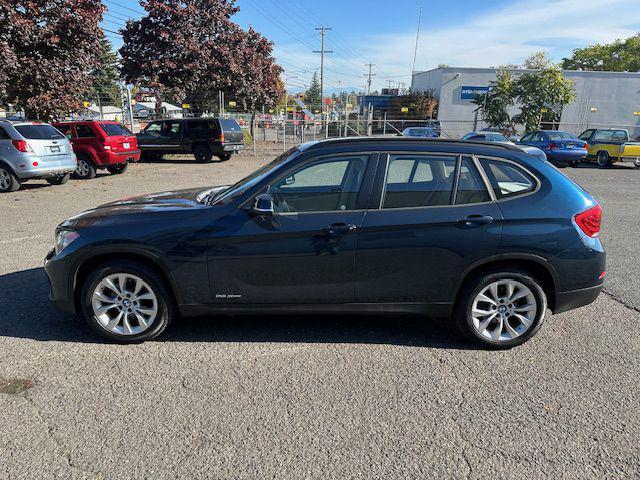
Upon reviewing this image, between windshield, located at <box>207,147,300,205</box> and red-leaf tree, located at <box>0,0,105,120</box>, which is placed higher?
red-leaf tree, located at <box>0,0,105,120</box>

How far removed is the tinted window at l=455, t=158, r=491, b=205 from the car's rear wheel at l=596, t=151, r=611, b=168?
Result: 19.1 m

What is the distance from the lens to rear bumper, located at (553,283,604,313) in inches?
147

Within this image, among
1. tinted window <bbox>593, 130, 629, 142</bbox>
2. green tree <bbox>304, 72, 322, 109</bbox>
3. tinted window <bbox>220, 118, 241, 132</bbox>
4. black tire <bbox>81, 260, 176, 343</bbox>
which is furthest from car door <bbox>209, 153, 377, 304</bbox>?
green tree <bbox>304, 72, 322, 109</bbox>

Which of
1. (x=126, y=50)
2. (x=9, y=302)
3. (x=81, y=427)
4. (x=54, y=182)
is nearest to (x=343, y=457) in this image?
(x=81, y=427)

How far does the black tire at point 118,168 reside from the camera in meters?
15.2

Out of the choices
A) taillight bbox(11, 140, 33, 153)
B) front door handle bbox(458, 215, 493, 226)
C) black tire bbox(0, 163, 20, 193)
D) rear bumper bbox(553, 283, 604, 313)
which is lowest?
black tire bbox(0, 163, 20, 193)

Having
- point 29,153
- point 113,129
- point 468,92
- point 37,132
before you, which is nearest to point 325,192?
point 29,153

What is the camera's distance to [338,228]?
355 centimetres

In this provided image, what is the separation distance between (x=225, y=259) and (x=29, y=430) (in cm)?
165

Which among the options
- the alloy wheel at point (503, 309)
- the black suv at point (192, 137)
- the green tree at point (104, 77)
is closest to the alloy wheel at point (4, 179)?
the green tree at point (104, 77)

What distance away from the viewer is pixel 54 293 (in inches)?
151

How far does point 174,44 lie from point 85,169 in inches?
376

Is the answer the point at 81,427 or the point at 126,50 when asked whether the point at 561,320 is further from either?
the point at 126,50

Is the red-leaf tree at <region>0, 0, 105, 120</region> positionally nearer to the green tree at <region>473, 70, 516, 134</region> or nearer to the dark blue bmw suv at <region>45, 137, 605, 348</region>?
the dark blue bmw suv at <region>45, 137, 605, 348</region>
